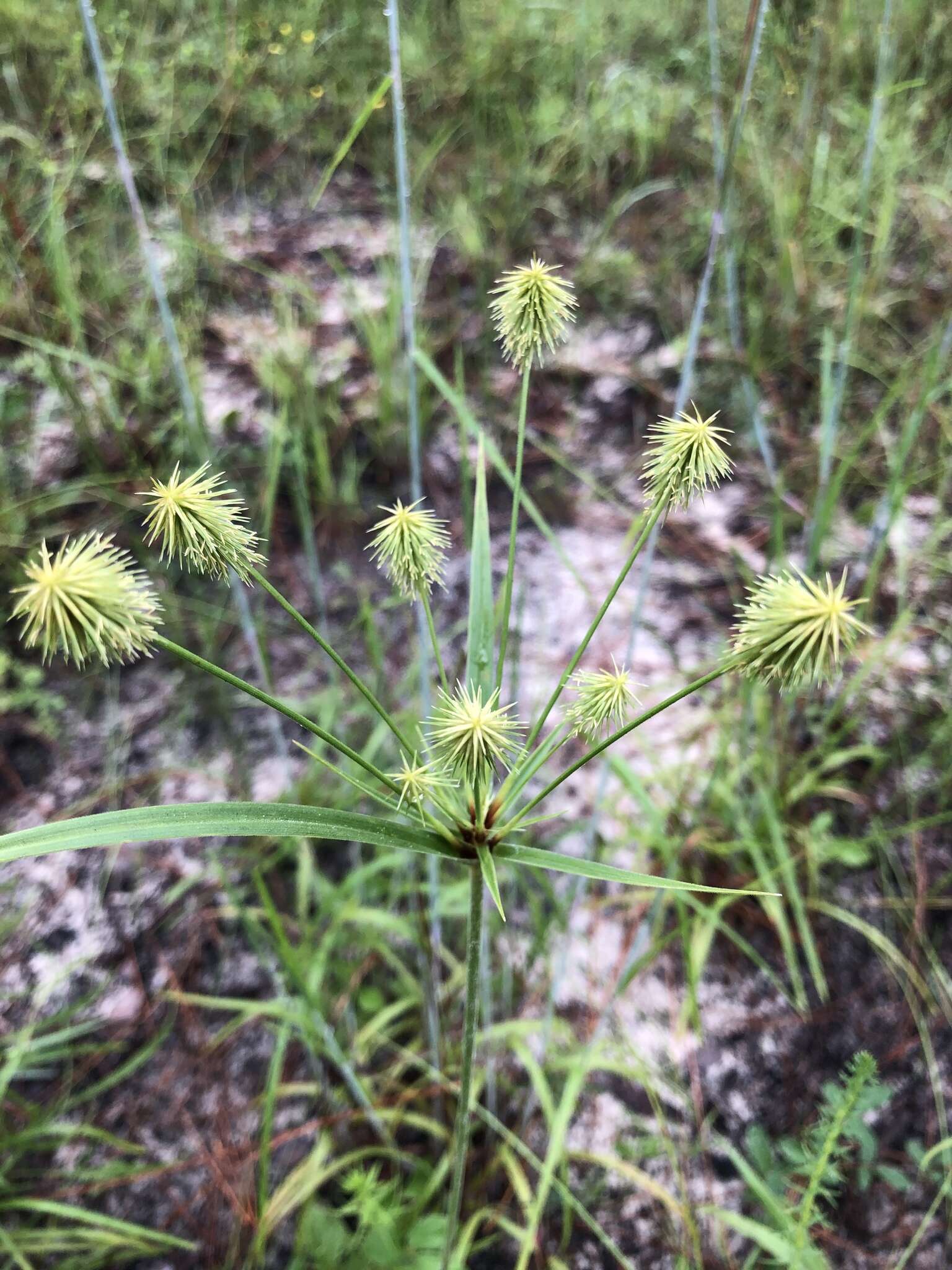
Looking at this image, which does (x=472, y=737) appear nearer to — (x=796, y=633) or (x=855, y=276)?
(x=796, y=633)

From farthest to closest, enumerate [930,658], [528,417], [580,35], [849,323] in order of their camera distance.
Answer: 1. [580,35]
2. [528,417]
3. [930,658]
4. [849,323]

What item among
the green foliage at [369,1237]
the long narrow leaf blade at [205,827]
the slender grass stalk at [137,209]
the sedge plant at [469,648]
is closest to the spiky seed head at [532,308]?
the sedge plant at [469,648]

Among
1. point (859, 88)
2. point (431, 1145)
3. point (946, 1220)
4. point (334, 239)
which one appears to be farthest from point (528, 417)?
point (946, 1220)

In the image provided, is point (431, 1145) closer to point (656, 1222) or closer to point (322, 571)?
point (656, 1222)

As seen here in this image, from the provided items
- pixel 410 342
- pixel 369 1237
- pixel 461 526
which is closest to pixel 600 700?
pixel 410 342

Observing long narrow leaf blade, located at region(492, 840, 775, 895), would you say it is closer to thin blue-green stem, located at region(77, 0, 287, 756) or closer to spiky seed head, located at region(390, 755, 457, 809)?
spiky seed head, located at region(390, 755, 457, 809)

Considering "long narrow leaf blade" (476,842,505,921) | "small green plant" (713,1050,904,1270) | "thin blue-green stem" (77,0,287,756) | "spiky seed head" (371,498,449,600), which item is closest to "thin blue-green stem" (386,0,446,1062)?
"spiky seed head" (371,498,449,600)
